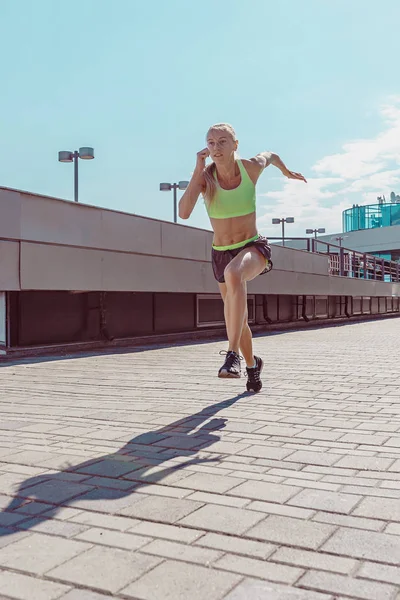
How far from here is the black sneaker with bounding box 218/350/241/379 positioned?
14.5 ft

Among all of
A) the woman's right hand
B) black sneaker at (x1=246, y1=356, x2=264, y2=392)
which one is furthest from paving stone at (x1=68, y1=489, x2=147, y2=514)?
black sneaker at (x1=246, y1=356, x2=264, y2=392)

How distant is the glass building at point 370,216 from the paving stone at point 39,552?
2905 inches

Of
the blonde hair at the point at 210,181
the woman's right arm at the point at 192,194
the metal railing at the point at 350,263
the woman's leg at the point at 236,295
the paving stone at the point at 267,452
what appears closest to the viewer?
the paving stone at the point at 267,452

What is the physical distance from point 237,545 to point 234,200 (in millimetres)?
3333

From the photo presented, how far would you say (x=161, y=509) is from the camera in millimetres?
2572

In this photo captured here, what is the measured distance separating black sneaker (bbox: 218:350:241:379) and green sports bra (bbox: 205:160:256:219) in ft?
3.83

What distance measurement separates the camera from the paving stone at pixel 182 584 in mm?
1830

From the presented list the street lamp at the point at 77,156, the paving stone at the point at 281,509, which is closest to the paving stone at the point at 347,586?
the paving stone at the point at 281,509

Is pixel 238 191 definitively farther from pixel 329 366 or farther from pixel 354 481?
pixel 329 366

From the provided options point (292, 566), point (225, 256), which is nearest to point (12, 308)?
point (225, 256)

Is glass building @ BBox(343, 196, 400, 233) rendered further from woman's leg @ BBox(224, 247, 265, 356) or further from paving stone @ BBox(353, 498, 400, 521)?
paving stone @ BBox(353, 498, 400, 521)

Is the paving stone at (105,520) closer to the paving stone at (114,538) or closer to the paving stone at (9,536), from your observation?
the paving stone at (114,538)

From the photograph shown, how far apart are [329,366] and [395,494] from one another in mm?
5600

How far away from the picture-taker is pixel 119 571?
200 cm
